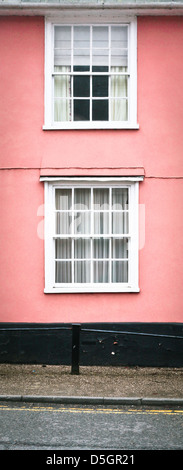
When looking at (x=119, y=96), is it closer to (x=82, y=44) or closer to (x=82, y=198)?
(x=82, y=44)

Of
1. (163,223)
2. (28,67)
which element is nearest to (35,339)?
(163,223)

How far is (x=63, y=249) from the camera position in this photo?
1075cm

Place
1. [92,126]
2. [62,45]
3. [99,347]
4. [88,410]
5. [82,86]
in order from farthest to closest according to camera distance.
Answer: [82,86]
[62,45]
[92,126]
[99,347]
[88,410]

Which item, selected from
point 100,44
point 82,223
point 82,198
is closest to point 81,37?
point 100,44

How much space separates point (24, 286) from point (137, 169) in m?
3.13

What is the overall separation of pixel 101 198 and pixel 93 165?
685mm

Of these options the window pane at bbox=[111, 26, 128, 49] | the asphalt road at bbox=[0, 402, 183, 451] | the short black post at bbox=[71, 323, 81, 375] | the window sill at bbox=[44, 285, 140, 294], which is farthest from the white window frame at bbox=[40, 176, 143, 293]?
the asphalt road at bbox=[0, 402, 183, 451]

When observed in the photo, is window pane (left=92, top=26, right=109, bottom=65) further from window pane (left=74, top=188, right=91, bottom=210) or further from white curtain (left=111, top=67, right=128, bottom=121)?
window pane (left=74, top=188, right=91, bottom=210)

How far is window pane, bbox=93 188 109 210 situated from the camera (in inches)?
422

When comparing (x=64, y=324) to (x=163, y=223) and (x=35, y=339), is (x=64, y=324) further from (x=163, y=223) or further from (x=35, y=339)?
(x=163, y=223)

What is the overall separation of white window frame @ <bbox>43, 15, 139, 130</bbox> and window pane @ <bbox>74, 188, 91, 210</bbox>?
4.06 ft

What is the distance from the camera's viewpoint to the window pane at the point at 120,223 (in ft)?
35.2

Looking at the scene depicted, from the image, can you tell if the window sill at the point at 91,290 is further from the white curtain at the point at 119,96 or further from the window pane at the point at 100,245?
the white curtain at the point at 119,96

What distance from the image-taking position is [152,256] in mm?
10523
